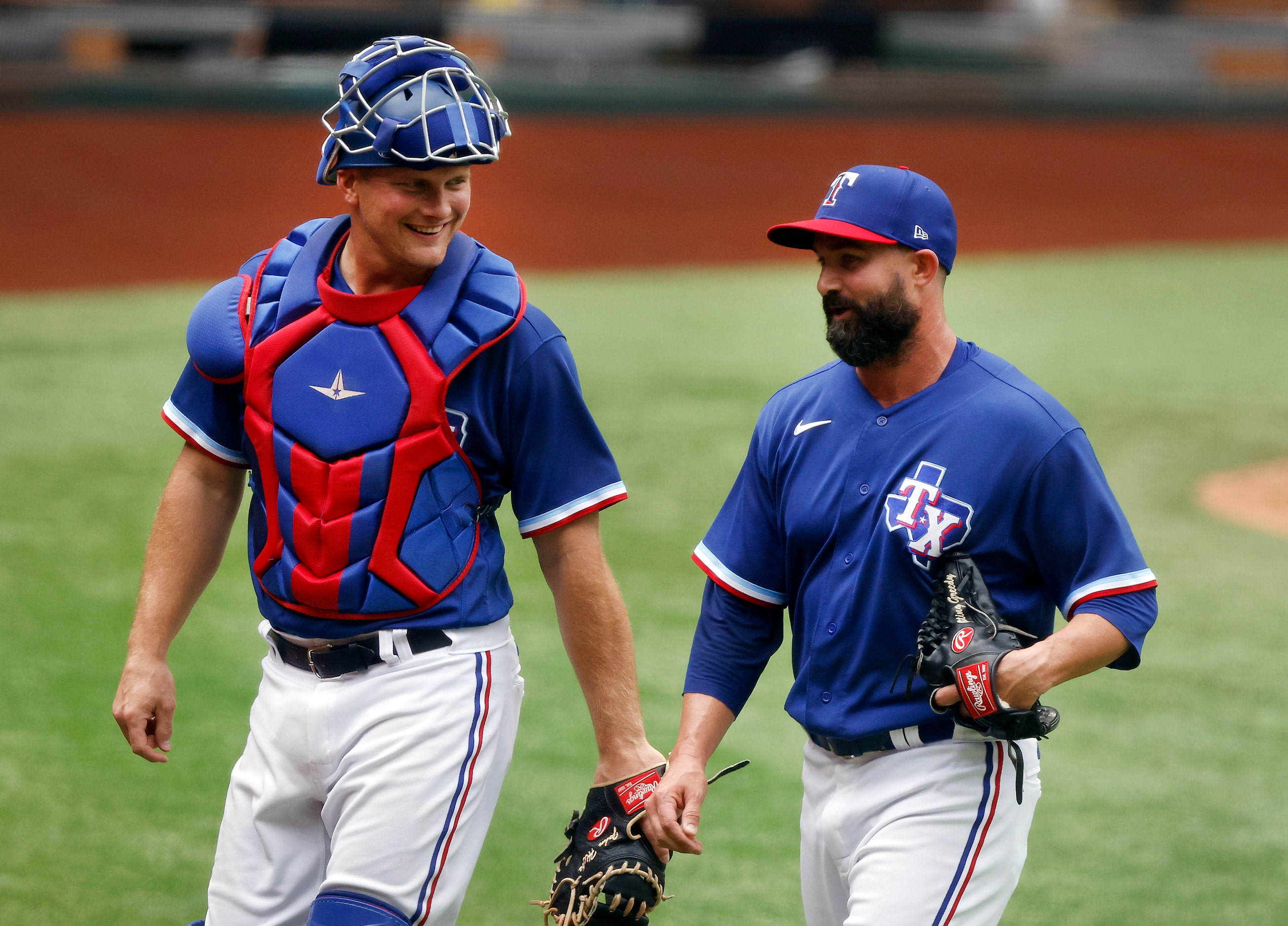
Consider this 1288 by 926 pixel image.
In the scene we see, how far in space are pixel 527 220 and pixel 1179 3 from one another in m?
23.1

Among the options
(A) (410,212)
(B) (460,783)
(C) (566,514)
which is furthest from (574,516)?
(A) (410,212)

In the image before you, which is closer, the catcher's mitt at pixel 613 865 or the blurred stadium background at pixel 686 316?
the catcher's mitt at pixel 613 865

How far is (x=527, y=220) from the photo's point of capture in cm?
1802

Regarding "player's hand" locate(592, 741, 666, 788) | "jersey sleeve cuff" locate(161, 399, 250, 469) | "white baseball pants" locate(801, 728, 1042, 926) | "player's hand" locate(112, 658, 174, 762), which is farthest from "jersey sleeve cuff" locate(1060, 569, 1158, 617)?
"player's hand" locate(112, 658, 174, 762)

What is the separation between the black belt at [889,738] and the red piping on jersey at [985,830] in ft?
0.29

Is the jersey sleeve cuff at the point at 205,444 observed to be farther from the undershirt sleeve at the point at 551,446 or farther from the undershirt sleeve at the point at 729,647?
the undershirt sleeve at the point at 729,647

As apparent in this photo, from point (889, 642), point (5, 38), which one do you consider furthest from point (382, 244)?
point (5, 38)

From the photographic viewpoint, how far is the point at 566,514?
268 centimetres

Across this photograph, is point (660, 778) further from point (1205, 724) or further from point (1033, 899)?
point (1205, 724)

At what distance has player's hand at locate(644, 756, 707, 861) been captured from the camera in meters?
2.60

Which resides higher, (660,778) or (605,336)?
(660,778)

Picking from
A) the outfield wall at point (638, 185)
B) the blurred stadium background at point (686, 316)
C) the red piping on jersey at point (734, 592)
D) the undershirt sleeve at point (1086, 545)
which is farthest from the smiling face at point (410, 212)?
the outfield wall at point (638, 185)

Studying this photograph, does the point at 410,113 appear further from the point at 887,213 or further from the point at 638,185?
the point at 638,185

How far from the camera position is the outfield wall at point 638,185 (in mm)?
16266
